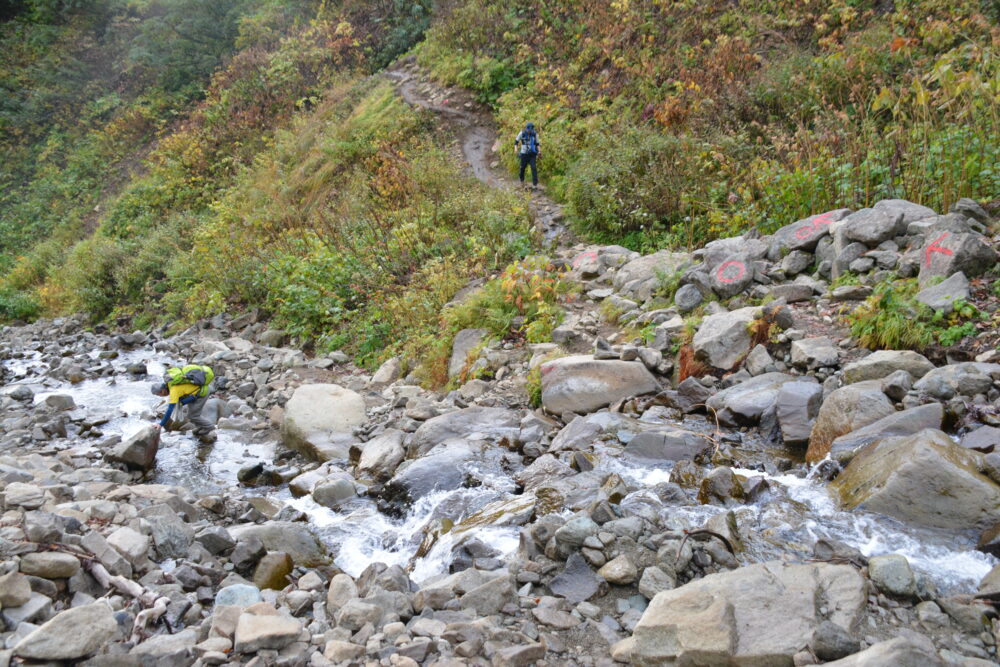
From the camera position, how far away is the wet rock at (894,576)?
3.03 metres

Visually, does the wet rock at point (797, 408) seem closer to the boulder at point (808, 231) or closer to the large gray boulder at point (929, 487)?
the large gray boulder at point (929, 487)

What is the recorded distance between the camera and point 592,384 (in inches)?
239

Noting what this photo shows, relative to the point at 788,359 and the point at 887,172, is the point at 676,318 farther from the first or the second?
the point at 887,172

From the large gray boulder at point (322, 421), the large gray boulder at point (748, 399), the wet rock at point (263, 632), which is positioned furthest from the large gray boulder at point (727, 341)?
the wet rock at point (263, 632)

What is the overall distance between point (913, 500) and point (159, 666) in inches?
154

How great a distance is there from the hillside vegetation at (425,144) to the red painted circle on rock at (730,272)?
4.88 ft

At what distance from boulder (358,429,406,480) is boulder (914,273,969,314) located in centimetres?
462

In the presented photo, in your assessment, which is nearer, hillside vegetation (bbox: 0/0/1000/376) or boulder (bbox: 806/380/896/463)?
boulder (bbox: 806/380/896/463)

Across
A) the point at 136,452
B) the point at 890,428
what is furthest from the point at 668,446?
the point at 136,452

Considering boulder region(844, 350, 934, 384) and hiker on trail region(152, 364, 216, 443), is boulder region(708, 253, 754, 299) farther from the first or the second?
hiker on trail region(152, 364, 216, 443)

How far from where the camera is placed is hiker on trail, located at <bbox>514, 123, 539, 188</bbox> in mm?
12608

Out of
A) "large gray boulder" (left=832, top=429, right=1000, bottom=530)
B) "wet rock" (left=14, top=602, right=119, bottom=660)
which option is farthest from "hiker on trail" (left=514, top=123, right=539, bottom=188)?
"wet rock" (left=14, top=602, right=119, bottom=660)

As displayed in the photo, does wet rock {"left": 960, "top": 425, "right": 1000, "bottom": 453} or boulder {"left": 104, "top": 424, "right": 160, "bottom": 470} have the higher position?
wet rock {"left": 960, "top": 425, "right": 1000, "bottom": 453}

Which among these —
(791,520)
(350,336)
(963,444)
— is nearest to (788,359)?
(963,444)
